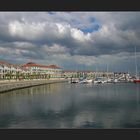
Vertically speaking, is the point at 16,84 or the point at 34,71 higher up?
the point at 34,71

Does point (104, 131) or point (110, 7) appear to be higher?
point (110, 7)

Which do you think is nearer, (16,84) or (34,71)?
(16,84)

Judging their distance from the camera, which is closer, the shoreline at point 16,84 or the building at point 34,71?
the shoreline at point 16,84

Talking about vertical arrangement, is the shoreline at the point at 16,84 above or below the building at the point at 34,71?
below

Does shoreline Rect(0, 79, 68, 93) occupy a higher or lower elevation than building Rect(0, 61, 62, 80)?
lower

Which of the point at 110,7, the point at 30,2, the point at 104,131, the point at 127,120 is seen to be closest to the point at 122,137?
the point at 104,131

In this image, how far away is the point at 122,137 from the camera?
137 inches

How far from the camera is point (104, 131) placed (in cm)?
364

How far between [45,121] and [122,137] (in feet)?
10.5

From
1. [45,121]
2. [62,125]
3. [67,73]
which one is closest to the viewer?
[62,125]

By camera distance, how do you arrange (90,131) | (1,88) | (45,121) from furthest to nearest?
(1,88) → (45,121) → (90,131)

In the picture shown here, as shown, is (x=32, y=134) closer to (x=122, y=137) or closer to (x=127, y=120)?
(x=122, y=137)

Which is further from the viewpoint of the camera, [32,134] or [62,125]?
[62,125]

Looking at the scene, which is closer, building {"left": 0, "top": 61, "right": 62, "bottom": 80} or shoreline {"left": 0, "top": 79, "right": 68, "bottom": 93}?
shoreline {"left": 0, "top": 79, "right": 68, "bottom": 93}
